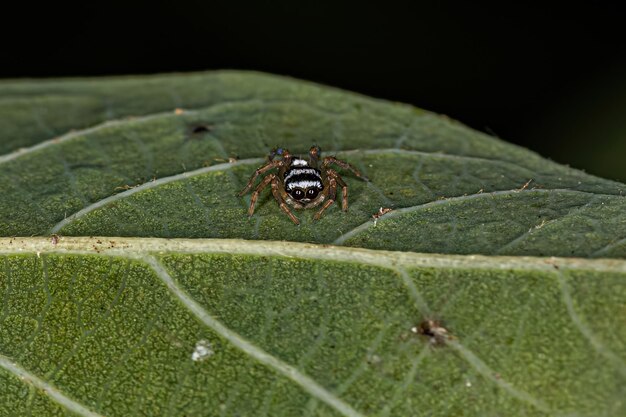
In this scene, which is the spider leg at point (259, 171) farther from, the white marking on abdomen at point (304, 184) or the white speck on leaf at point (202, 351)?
the white speck on leaf at point (202, 351)

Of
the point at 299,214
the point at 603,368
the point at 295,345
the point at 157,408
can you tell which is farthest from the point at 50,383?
the point at 603,368

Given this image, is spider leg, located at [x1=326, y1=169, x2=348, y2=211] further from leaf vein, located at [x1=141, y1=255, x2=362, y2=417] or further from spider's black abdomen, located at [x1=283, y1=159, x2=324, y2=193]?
leaf vein, located at [x1=141, y1=255, x2=362, y2=417]

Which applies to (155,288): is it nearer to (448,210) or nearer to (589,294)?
(448,210)

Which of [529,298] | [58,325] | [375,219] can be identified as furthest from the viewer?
[375,219]

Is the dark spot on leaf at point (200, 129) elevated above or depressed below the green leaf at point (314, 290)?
above

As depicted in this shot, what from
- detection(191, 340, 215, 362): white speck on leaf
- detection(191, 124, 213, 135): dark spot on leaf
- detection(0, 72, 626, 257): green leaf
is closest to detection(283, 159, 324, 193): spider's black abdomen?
detection(0, 72, 626, 257): green leaf

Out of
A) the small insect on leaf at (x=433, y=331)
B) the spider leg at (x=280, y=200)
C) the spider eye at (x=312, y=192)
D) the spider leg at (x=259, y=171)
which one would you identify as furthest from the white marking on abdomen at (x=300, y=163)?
the small insect on leaf at (x=433, y=331)

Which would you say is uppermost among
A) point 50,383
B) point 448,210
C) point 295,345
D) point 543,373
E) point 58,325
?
point 448,210

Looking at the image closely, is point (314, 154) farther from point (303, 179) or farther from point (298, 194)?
point (298, 194)

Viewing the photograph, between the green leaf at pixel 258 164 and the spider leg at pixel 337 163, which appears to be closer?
the green leaf at pixel 258 164
